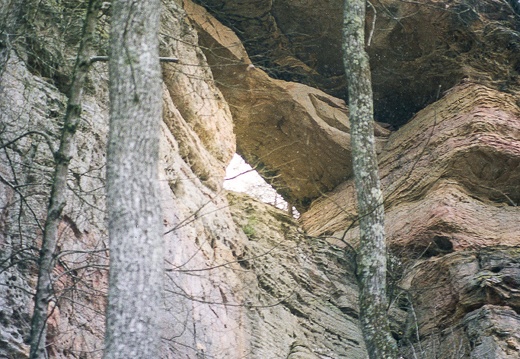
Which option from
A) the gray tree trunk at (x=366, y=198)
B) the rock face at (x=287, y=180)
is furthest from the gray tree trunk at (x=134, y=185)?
the gray tree trunk at (x=366, y=198)

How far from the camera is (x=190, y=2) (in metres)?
14.0

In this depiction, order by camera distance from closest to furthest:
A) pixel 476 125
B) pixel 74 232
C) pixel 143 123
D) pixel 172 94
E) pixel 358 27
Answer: pixel 143 123 < pixel 74 232 < pixel 358 27 < pixel 172 94 < pixel 476 125

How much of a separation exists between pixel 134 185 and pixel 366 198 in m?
3.91

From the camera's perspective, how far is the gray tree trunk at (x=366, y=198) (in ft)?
26.0

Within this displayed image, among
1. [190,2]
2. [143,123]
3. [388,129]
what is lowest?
[143,123]

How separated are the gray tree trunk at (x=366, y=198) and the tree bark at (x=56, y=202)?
10.0 ft

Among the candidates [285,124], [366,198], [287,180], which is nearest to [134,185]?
[366,198]

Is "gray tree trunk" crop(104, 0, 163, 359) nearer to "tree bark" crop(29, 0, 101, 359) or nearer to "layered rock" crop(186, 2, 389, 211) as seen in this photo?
"tree bark" crop(29, 0, 101, 359)

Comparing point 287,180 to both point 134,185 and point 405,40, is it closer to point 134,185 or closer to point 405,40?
point 405,40

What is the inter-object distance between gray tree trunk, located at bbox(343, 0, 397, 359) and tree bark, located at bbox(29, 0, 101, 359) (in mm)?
3055

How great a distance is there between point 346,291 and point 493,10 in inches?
244

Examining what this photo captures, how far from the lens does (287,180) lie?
14906 millimetres

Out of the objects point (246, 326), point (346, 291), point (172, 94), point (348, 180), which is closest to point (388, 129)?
point (348, 180)

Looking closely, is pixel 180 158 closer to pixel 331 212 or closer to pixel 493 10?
pixel 331 212
